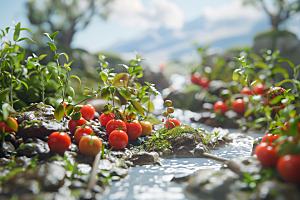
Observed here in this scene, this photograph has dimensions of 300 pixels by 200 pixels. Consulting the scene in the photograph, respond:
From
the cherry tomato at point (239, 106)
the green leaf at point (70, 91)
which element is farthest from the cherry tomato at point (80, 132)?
the cherry tomato at point (239, 106)

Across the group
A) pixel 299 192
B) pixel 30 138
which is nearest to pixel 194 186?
pixel 299 192

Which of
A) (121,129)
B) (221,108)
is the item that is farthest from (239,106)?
(121,129)

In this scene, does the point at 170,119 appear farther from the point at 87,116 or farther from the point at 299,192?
the point at 299,192

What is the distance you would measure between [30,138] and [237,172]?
132 cm

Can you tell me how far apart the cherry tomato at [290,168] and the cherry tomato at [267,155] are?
0.43 ft

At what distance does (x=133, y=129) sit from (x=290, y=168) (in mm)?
1163

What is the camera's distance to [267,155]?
126 centimetres

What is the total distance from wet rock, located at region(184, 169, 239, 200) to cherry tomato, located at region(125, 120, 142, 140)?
740 millimetres

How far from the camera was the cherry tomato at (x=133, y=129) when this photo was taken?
1.96 m

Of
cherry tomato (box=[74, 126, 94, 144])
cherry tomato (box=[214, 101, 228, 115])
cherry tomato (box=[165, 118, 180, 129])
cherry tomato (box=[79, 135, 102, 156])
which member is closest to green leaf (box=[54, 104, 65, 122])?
cherry tomato (box=[74, 126, 94, 144])

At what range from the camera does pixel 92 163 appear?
1550 mm

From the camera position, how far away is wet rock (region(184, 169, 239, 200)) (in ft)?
3.92

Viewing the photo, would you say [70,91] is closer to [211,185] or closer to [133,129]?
[133,129]

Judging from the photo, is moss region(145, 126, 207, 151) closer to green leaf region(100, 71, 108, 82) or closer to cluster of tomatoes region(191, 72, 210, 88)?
green leaf region(100, 71, 108, 82)
